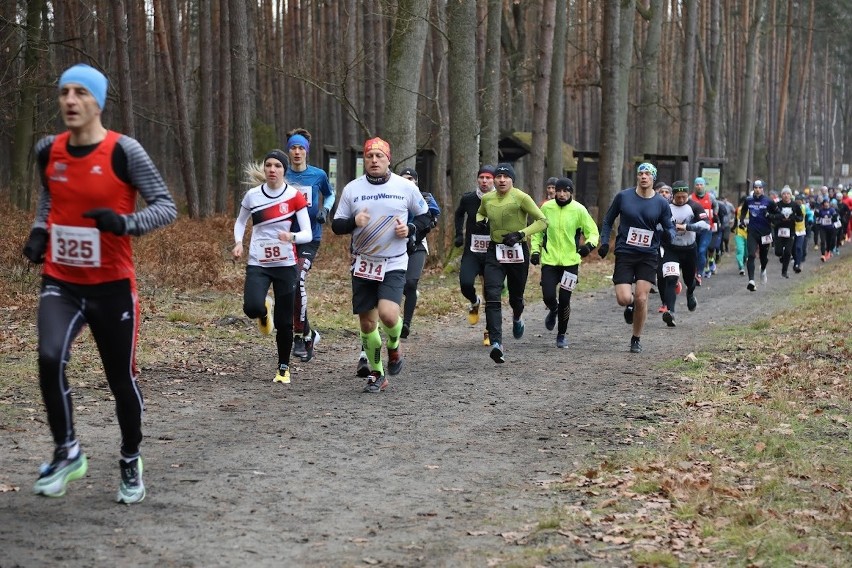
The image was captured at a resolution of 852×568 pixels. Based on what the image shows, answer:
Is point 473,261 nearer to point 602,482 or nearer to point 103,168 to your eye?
point 602,482

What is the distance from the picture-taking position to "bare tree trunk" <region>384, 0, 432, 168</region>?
19719 millimetres

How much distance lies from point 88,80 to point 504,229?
7833mm

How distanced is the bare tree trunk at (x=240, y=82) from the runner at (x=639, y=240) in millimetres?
12696

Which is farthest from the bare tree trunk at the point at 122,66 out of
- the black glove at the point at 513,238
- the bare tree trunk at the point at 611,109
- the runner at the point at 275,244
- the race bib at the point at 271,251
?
the race bib at the point at 271,251

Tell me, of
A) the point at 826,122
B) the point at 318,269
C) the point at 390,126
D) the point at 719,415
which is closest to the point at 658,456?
the point at 719,415

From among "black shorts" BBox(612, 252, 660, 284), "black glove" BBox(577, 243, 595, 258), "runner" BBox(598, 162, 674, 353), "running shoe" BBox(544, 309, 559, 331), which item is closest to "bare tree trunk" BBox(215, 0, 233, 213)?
"running shoe" BBox(544, 309, 559, 331)

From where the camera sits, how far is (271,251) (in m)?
10.5

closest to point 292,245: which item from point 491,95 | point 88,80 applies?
point 88,80

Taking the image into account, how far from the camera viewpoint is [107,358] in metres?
6.11

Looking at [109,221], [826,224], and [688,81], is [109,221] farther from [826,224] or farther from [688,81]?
[688,81]

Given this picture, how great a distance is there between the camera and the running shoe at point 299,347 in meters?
12.4

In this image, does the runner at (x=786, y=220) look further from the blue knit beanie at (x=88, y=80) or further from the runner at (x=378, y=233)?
the blue knit beanie at (x=88, y=80)

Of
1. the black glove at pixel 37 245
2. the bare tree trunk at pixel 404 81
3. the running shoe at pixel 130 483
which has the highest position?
the bare tree trunk at pixel 404 81

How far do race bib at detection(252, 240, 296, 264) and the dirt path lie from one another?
1.12 metres
